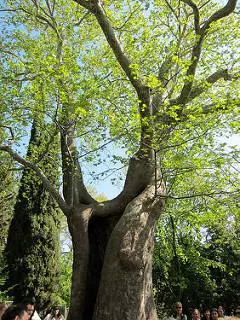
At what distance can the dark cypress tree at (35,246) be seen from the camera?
11.0 meters

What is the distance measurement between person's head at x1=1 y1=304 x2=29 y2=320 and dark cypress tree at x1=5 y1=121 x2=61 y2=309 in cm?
748

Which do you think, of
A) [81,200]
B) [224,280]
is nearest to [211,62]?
[81,200]

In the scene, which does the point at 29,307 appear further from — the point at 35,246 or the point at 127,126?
the point at 35,246

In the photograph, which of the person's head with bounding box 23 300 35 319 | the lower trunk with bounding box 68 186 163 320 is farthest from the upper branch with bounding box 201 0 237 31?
the person's head with bounding box 23 300 35 319

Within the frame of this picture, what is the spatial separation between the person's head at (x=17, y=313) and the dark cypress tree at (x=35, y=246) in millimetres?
7480

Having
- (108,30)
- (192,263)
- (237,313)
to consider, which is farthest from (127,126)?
(237,313)

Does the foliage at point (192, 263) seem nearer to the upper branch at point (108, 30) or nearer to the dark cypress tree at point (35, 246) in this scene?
the dark cypress tree at point (35, 246)

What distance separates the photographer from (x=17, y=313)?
317cm

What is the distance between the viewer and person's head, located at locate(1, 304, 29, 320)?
314 centimetres

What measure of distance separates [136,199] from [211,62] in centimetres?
456

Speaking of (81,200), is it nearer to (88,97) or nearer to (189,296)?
(88,97)

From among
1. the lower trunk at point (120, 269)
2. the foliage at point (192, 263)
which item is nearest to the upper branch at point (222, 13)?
the lower trunk at point (120, 269)

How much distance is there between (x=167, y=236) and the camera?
44.3 ft

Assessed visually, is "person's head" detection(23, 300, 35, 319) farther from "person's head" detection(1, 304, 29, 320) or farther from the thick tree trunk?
the thick tree trunk
